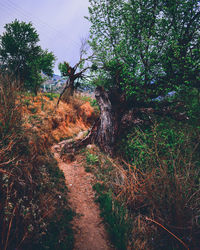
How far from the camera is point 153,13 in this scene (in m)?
7.32

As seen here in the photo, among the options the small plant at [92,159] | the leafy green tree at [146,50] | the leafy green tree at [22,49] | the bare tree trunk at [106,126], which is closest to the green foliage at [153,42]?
the leafy green tree at [146,50]

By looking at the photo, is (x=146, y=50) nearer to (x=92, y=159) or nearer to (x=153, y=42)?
(x=153, y=42)

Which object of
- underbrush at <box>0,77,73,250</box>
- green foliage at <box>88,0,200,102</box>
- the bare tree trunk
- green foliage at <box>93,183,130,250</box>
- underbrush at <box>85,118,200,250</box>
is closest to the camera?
underbrush at <box>0,77,73,250</box>

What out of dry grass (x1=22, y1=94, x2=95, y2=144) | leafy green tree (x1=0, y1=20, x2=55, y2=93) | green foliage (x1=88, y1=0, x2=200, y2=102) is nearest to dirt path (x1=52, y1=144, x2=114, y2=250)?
dry grass (x1=22, y1=94, x2=95, y2=144)

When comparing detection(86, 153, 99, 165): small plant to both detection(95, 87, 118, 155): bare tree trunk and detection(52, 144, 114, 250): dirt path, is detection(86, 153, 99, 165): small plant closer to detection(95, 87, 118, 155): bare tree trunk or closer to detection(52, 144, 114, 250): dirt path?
detection(52, 144, 114, 250): dirt path

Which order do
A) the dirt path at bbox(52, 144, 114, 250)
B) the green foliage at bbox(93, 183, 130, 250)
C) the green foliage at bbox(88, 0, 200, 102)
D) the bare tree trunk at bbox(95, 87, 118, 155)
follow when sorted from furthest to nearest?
the bare tree trunk at bbox(95, 87, 118, 155)
the green foliage at bbox(88, 0, 200, 102)
the dirt path at bbox(52, 144, 114, 250)
the green foliage at bbox(93, 183, 130, 250)

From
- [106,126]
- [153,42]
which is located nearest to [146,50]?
[153,42]

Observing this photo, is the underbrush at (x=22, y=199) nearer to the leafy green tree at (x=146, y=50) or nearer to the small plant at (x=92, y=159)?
the small plant at (x=92, y=159)

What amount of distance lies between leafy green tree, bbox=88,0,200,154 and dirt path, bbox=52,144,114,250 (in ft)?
8.90

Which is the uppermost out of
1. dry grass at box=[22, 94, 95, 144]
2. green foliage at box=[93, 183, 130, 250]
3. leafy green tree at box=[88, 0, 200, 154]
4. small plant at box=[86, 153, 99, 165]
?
leafy green tree at box=[88, 0, 200, 154]

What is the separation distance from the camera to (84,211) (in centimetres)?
432

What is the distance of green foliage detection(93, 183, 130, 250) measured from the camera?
9.98ft

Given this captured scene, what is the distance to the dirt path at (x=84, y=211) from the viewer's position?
321cm

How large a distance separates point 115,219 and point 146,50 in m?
8.03
